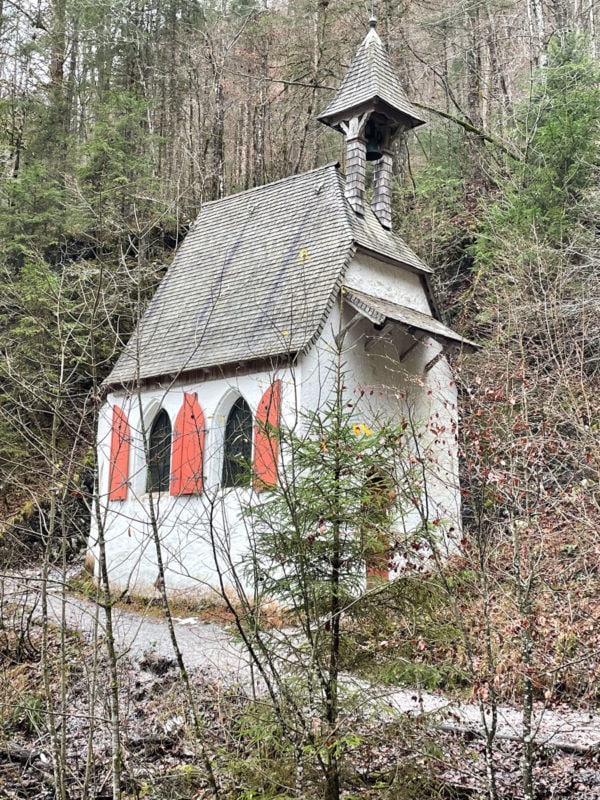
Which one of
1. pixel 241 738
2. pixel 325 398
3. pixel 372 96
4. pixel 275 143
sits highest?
pixel 275 143

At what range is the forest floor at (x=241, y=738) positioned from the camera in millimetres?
4039

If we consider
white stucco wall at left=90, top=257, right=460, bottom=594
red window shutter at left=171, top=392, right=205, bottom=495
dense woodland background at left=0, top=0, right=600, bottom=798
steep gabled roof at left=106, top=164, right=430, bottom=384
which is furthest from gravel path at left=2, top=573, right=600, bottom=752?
steep gabled roof at left=106, top=164, right=430, bottom=384

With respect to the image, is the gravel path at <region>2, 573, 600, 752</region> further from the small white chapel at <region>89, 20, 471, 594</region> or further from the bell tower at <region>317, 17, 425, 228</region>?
the bell tower at <region>317, 17, 425, 228</region>

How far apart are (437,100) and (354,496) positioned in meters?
24.6

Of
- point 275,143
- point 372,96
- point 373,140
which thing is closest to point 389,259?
point 372,96

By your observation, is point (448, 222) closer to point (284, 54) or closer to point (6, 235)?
point (284, 54)

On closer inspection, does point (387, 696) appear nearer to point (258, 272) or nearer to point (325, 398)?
point (325, 398)

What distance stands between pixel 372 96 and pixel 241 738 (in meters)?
11.6

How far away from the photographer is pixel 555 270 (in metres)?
12.4

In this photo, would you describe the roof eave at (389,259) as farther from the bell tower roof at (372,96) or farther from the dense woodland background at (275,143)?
the bell tower roof at (372,96)

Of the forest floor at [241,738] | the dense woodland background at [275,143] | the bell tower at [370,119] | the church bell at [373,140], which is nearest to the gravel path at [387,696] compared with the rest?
the forest floor at [241,738]

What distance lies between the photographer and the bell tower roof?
545 inches

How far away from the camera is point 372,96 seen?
13617 millimetres

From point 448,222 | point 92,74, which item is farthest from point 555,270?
point 92,74
